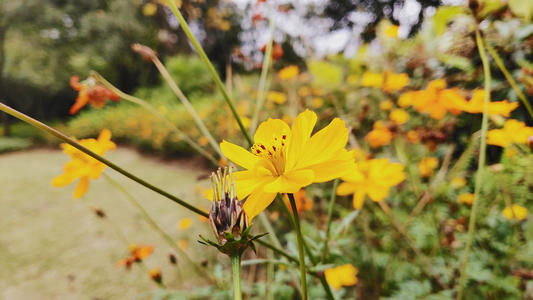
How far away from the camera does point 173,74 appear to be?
6672 millimetres

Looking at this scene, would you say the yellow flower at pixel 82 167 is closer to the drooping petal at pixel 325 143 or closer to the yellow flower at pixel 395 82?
the drooping petal at pixel 325 143

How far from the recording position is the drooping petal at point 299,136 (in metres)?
0.29

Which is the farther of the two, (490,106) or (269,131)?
(490,106)

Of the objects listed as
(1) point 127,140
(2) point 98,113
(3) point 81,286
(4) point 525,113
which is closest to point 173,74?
(2) point 98,113

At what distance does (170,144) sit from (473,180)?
11.0ft

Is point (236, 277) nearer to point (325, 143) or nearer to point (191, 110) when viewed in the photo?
point (325, 143)

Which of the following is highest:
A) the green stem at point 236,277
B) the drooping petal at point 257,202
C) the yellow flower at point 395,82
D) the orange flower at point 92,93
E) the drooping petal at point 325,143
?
the yellow flower at point 395,82

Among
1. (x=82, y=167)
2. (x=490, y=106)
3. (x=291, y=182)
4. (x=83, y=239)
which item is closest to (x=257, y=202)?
(x=291, y=182)

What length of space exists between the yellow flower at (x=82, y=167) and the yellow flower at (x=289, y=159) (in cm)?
21

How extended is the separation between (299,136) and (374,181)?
1.52 feet

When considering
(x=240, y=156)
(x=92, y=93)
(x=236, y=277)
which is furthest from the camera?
(x=92, y=93)

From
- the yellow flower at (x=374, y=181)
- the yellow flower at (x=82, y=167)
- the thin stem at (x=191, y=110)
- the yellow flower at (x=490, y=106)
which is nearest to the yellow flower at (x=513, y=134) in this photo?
the yellow flower at (x=490, y=106)

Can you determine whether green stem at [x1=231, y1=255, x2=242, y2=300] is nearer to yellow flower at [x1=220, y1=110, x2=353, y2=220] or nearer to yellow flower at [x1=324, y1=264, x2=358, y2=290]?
yellow flower at [x1=220, y1=110, x2=353, y2=220]

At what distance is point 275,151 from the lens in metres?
0.33
